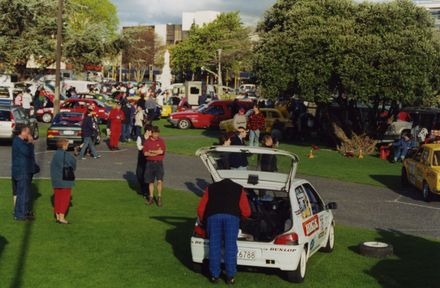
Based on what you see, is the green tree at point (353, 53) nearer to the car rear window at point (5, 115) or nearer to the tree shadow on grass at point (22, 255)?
the car rear window at point (5, 115)

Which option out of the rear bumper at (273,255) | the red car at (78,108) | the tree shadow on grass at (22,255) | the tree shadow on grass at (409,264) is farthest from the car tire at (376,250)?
the red car at (78,108)

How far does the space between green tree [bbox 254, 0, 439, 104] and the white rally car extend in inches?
629

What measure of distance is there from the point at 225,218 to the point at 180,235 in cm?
378

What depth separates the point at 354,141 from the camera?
29172 mm

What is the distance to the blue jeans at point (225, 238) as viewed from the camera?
8953mm

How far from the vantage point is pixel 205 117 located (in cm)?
3803

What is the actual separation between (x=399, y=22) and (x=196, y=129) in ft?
47.9

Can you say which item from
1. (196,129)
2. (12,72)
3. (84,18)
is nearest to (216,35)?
(84,18)

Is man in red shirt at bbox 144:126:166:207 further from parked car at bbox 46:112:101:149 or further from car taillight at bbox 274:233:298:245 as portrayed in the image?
parked car at bbox 46:112:101:149

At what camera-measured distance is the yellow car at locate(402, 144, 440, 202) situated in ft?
58.0

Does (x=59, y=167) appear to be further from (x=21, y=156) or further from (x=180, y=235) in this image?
(x=180, y=235)

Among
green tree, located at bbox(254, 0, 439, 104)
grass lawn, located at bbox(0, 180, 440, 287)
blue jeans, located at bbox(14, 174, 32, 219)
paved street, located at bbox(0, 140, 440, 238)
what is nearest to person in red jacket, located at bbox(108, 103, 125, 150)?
paved street, located at bbox(0, 140, 440, 238)

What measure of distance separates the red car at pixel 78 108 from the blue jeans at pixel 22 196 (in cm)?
2177

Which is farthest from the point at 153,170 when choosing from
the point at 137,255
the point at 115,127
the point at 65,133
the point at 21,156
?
the point at 115,127
